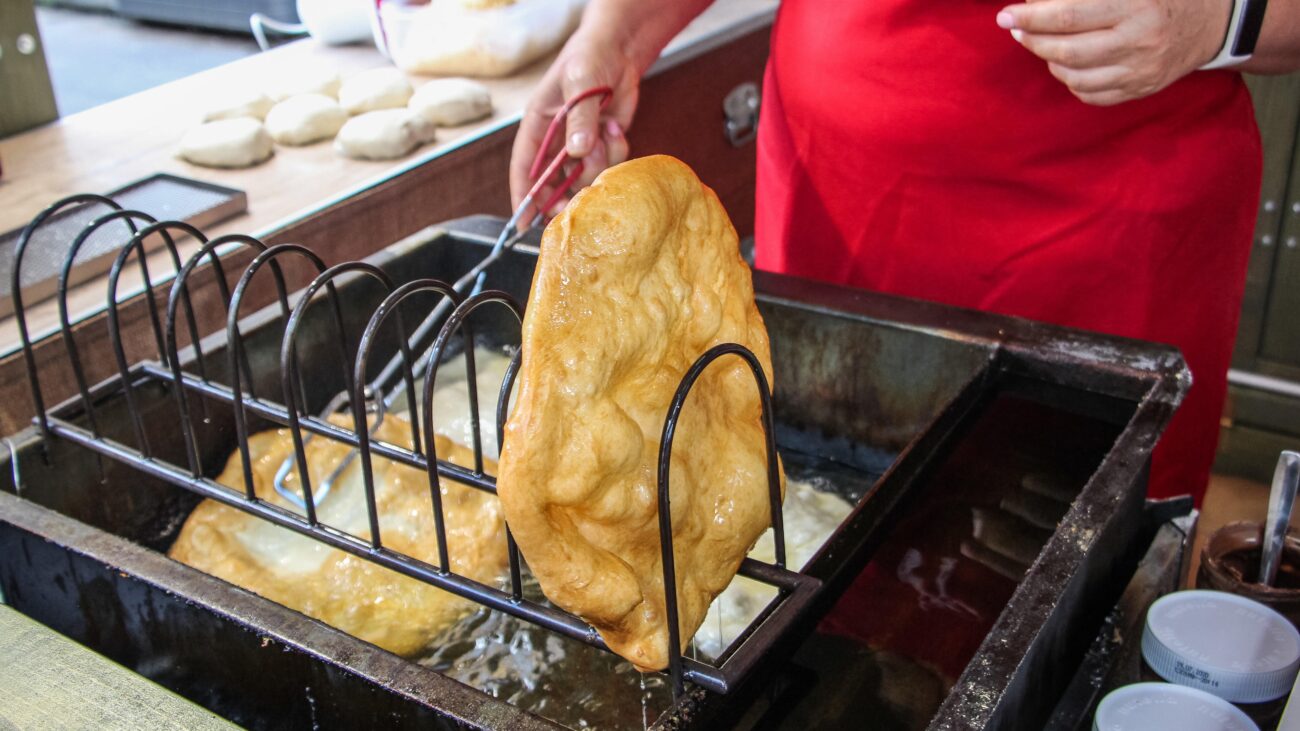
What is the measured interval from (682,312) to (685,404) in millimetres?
69

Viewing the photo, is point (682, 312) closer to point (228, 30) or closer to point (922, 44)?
point (922, 44)

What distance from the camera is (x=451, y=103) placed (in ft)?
7.36

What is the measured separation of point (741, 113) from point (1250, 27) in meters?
1.72

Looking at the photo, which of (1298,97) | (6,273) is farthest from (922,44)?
(1298,97)

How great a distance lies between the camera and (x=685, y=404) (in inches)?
32.2

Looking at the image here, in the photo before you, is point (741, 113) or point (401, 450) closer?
point (401, 450)

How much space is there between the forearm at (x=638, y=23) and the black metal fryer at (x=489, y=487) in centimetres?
34

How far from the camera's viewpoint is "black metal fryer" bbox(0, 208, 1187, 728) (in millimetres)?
823

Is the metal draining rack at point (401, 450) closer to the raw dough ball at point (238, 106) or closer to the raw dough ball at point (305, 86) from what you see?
the raw dough ball at point (238, 106)

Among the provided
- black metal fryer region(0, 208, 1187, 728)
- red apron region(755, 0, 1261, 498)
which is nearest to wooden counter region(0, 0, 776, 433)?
black metal fryer region(0, 208, 1187, 728)

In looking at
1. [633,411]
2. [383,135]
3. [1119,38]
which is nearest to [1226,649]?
[633,411]

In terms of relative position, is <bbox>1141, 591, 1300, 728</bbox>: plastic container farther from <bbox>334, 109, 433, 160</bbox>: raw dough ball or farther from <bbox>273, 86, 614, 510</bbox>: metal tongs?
<bbox>334, 109, 433, 160</bbox>: raw dough ball

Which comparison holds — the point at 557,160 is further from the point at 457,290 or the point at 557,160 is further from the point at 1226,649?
the point at 1226,649

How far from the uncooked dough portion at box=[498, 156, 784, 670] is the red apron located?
0.76m
